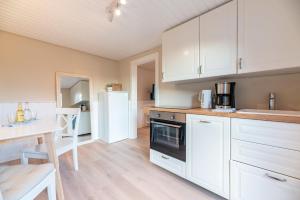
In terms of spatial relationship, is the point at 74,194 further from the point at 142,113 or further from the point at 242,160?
the point at 142,113

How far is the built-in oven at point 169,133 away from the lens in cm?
173

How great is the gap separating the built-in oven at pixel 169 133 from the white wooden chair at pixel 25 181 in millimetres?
1330

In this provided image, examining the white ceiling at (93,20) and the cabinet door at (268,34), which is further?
the white ceiling at (93,20)

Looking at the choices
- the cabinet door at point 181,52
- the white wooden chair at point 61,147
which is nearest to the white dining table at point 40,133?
the white wooden chair at point 61,147

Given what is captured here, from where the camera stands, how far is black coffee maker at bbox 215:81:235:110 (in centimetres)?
166

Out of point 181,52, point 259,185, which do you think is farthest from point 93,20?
point 259,185

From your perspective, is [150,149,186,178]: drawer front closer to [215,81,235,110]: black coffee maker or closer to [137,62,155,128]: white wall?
[215,81,235,110]: black coffee maker

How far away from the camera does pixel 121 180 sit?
1.81 m

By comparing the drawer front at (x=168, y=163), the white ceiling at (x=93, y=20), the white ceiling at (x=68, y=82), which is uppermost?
the white ceiling at (x=93, y=20)

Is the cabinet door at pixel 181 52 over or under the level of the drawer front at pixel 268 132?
over

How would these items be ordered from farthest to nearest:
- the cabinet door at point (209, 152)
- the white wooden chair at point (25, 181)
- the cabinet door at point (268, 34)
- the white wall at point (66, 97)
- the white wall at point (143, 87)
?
the white wall at point (143, 87) < the white wall at point (66, 97) < the cabinet door at point (209, 152) < the cabinet door at point (268, 34) < the white wooden chair at point (25, 181)

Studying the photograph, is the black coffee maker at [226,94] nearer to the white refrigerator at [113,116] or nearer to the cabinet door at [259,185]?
the cabinet door at [259,185]

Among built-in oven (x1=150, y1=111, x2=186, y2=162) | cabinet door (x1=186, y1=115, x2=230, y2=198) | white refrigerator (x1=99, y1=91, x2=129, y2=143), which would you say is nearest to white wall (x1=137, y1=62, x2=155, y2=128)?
white refrigerator (x1=99, y1=91, x2=129, y2=143)

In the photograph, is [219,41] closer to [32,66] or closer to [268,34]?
[268,34]
